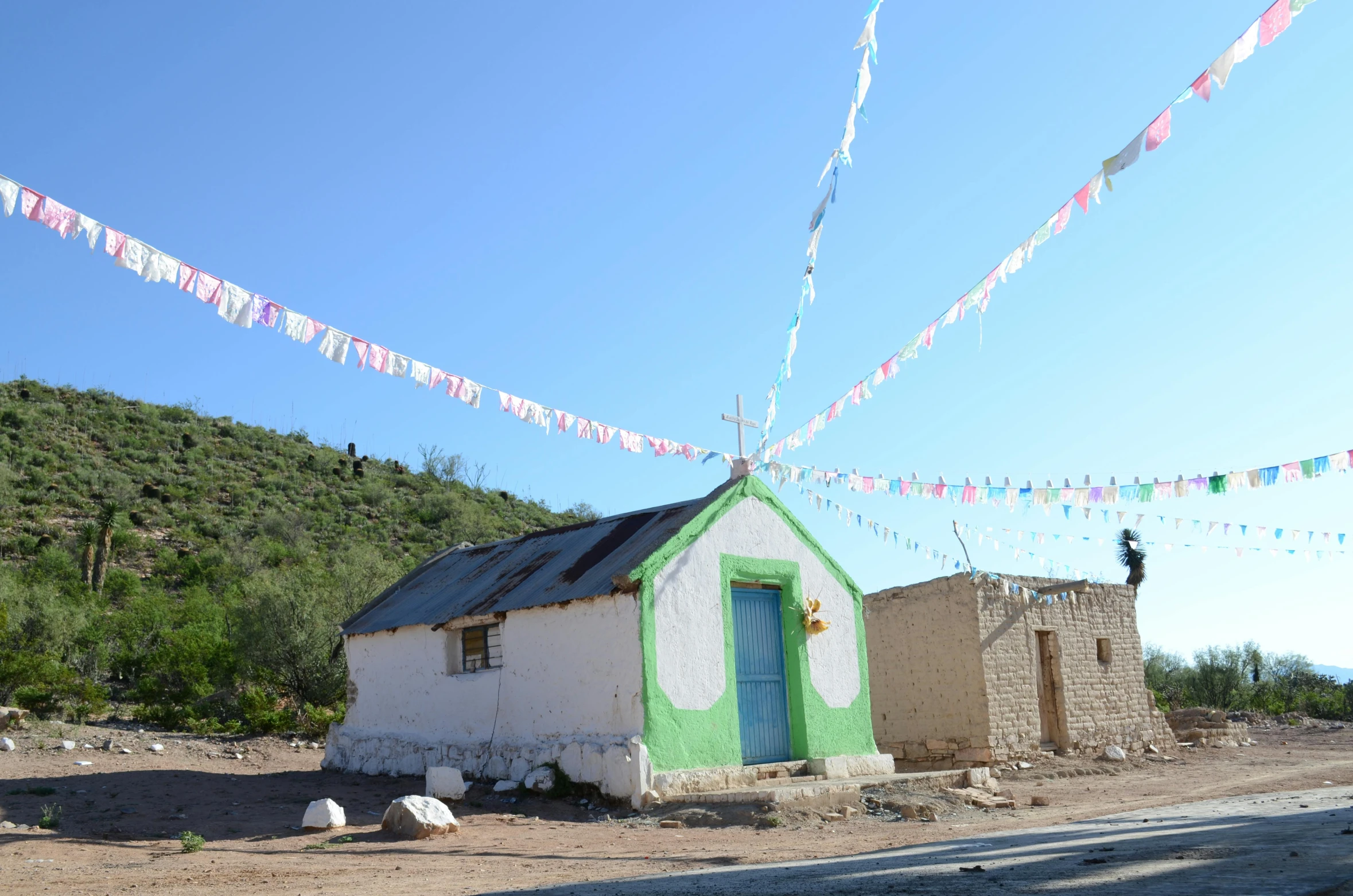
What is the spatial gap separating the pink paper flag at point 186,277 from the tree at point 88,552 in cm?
2389

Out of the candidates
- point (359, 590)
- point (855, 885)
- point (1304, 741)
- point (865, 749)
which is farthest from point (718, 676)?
point (1304, 741)

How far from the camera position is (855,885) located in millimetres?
4844

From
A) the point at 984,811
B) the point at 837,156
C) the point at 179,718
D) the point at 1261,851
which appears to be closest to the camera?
the point at 1261,851

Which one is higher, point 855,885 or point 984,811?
point 855,885

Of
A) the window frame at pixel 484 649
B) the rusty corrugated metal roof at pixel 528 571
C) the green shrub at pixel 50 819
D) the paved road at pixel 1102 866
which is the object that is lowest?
the green shrub at pixel 50 819

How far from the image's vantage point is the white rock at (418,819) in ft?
32.3

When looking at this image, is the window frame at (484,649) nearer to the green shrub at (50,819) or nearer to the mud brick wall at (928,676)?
the green shrub at (50,819)

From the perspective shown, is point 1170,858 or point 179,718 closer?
point 1170,858

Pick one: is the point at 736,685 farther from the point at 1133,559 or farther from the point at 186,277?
the point at 1133,559

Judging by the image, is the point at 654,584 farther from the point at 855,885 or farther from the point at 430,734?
the point at 855,885

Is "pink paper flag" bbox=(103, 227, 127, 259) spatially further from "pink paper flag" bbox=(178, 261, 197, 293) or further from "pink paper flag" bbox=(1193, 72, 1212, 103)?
"pink paper flag" bbox=(1193, 72, 1212, 103)

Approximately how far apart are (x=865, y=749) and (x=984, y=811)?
2705mm

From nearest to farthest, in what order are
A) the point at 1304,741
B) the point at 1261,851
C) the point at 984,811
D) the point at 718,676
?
the point at 1261,851
the point at 984,811
the point at 718,676
the point at 1304,741

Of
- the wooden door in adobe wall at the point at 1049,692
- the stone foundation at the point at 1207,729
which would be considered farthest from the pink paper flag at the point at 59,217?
the stone foundation at the point at 1207,729
